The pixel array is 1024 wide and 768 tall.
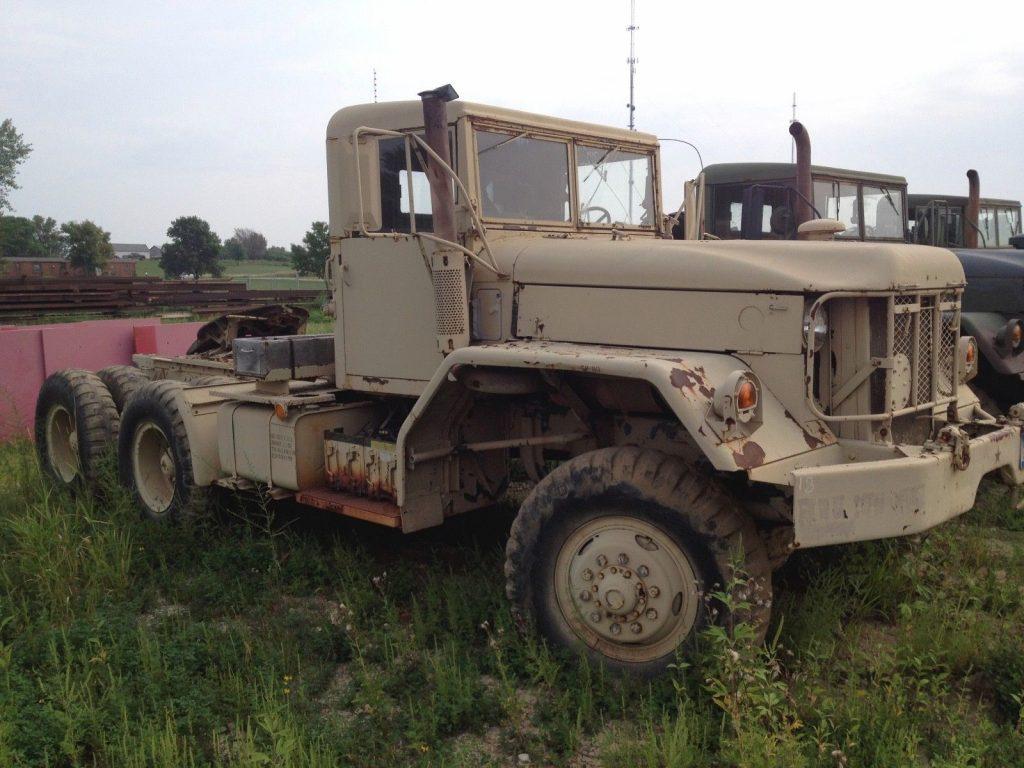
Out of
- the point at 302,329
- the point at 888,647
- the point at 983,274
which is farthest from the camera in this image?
the point at 302,329

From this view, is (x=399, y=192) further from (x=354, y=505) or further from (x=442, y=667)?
(x=442, y=667)

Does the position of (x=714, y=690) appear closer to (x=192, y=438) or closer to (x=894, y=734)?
(x=894, y=734)

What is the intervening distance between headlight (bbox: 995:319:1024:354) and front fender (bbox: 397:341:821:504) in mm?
3101

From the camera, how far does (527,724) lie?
11.9 ft

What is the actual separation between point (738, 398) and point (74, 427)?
547 centimetres

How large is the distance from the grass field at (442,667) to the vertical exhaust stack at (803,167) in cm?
211

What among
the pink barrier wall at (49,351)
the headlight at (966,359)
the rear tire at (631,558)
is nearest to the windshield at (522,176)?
the rear tire at (631,558)

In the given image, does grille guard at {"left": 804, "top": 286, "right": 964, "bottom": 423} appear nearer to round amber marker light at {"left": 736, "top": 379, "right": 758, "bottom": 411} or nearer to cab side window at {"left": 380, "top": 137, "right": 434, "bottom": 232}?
round amber marker light at {"left": 736, "top": 379, "right": 758, "bottom": 411}

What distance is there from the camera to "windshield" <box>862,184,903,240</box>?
10234 millimetres

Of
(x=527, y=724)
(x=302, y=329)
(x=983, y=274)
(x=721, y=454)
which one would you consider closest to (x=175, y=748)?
(x=527, y=724)

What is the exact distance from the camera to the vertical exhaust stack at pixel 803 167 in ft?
19.3

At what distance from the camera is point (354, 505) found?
4891 mm

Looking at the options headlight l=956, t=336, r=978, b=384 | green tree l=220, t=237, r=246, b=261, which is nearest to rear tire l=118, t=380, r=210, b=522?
headlight l=956, t=336, r=978, b=384

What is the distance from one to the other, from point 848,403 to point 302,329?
5.21 m
